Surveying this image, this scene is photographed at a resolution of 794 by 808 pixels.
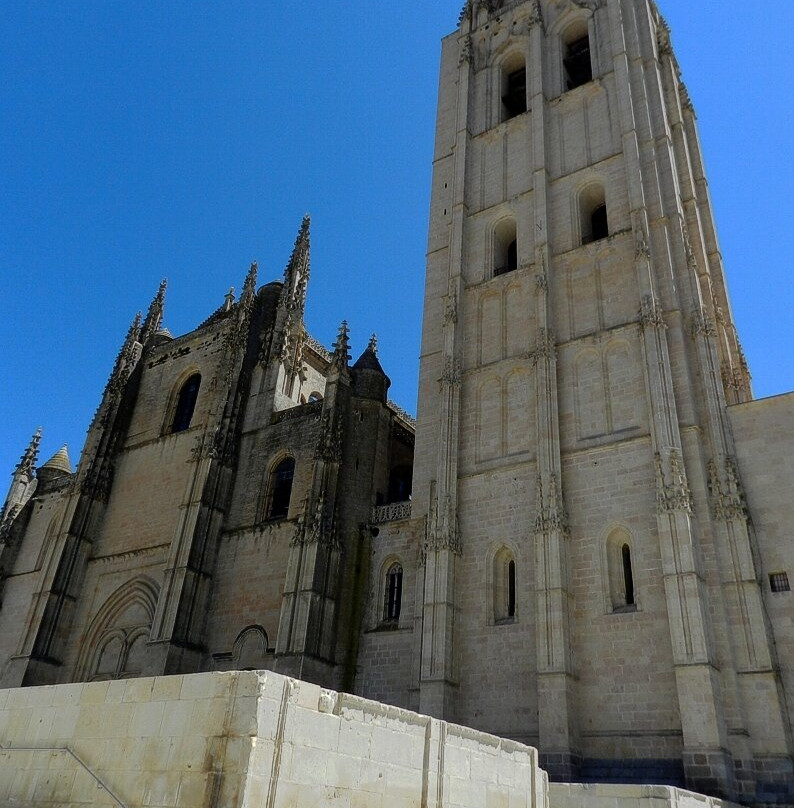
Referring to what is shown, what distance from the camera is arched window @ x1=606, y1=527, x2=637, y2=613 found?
16.3 m

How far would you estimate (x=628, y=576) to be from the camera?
16625mm

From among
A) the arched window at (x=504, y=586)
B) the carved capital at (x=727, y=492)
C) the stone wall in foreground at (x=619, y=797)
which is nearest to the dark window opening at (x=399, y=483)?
the arched window at (x=504, y=586)

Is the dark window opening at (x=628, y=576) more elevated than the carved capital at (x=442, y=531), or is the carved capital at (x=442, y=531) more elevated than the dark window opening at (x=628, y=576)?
the carved capital at (x=442, y=531)

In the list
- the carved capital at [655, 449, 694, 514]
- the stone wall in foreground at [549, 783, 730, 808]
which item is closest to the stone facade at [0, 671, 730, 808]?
the stone wall in foreground at [549, 783, 730, 808]

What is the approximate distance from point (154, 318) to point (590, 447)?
2174cm

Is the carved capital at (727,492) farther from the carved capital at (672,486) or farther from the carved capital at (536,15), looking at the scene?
the carved capital at (536,15)

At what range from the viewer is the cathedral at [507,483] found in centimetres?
1517

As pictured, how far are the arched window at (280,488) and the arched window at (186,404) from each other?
5.65m

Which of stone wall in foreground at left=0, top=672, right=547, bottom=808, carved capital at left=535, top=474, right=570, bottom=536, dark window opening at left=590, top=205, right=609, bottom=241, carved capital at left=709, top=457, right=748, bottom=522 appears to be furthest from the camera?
dark window opening at left=590, top=205, right=609, bottom=241

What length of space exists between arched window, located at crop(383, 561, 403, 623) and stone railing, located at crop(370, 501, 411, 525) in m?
1.30

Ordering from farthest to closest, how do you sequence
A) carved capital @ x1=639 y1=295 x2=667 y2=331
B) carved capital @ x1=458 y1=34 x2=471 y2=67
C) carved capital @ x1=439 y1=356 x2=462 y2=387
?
1. carved capital @ x1=458 y1=34 x2=471 y2=67
2. carved capital @ x1=439 y1=356 x2=462 y2=387
3. carved capital @ x1=639 y1=295 x2=667 y2=331

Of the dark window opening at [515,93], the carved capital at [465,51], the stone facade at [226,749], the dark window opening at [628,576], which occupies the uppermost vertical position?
the carved capital at [465,51]

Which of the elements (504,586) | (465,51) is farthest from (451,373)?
(465,51)

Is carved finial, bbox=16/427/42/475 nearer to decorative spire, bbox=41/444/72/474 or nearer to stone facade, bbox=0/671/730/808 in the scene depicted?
decorative spire, bbox=41/444/72/474
